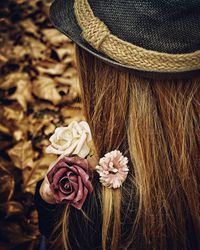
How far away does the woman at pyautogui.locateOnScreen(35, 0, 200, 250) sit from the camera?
87cm

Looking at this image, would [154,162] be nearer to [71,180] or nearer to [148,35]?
[71,180]

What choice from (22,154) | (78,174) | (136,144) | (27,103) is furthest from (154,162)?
(27,103)

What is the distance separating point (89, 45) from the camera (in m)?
0.91

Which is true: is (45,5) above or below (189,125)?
below

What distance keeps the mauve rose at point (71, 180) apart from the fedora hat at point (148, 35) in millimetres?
263

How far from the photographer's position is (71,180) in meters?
0.89

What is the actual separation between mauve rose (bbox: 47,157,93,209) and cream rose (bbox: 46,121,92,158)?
0.04m

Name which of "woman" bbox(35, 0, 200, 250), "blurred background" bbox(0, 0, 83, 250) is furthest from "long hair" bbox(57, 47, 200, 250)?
"blurred background" bbox(0, 0, 83, 250)

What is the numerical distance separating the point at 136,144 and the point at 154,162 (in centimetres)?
7

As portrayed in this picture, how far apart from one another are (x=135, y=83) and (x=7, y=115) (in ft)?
3.74

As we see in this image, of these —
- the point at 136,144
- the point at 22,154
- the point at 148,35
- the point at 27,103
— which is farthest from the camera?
the point at 27,103

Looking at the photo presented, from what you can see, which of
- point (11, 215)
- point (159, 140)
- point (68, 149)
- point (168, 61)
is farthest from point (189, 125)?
point (11, 215)

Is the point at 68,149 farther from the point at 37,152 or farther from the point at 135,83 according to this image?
the point at 37,152

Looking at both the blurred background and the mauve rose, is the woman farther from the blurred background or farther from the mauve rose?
the blurred background
